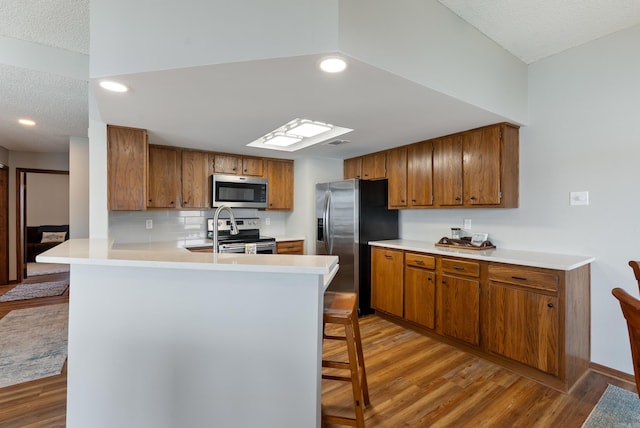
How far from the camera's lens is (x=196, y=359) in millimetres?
1465

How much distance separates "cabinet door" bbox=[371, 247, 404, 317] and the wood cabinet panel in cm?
114

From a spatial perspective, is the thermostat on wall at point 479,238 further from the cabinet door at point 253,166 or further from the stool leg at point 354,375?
the cabinet door at point 253,166

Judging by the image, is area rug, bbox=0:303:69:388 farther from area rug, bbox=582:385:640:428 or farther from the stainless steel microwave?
area rug, bbox=582:385:640:428

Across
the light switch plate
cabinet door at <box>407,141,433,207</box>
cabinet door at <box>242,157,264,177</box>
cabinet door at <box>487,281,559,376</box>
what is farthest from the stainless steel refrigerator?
the light switch plate

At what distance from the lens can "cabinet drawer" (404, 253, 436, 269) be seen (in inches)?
116

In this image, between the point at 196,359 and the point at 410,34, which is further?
the point at 410,34

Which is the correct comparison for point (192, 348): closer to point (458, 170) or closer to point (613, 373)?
point (458, 170)

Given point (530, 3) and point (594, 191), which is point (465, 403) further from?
point (530, 3)

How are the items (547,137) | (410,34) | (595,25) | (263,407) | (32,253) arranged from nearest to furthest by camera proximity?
(263,407), (410,34), (595,25), (547,137), (32,253)

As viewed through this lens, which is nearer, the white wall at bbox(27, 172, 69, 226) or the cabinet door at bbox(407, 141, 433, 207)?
the cabinet door at bbox(407, 141, 433, 207)

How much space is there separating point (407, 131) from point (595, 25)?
5.04 feet

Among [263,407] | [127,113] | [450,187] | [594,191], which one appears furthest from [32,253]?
[594,191]

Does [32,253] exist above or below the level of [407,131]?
below

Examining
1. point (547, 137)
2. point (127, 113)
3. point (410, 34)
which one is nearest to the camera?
point (410, 34)
